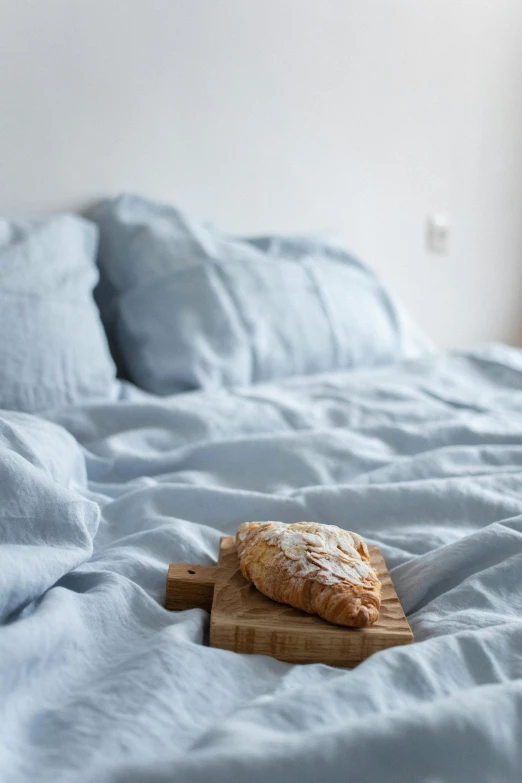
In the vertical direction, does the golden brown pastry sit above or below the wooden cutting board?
above

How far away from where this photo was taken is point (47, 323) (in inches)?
49.9

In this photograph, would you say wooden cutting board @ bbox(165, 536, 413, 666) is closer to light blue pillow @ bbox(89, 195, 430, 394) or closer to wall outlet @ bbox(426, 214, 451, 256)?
light blue pillow @ bbox(89, 195, 430, 394)

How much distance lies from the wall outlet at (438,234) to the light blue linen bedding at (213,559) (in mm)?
1027

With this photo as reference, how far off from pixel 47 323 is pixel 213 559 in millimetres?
583

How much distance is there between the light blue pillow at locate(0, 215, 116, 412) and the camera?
3.99 ft

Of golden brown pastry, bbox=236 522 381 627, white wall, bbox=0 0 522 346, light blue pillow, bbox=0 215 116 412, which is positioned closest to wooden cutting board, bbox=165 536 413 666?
golden brown pastry, bbox=236 522 381 627

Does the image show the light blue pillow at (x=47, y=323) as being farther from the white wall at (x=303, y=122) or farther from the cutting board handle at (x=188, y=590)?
the cutting board handle at (x=188, y=590)

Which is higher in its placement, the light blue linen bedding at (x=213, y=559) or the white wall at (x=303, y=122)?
the white wall at (x=303, y=122)

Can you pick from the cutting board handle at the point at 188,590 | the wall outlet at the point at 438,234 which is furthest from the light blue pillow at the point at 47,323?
the wall outlet at the point at 438,234

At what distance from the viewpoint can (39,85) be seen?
156 centimetres

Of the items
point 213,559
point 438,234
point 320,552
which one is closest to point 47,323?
point 213,559

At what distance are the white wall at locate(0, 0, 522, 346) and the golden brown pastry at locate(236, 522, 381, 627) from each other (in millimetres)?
1103

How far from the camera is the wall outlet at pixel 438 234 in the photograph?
2.27 meters

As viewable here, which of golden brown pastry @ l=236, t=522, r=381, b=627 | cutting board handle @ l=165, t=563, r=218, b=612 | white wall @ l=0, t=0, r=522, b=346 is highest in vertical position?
white wall @ l=0, t=0, r=522, b=346
